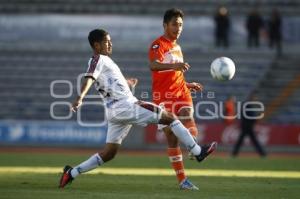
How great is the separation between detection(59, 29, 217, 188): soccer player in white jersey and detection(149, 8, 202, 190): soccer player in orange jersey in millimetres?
609

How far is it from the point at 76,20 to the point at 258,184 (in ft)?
71.6

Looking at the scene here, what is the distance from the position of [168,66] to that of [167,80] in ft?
1.92

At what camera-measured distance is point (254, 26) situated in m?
32.2

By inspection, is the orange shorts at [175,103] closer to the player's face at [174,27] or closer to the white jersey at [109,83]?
the white jersey at [109,83]

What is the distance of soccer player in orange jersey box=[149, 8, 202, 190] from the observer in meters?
12.4

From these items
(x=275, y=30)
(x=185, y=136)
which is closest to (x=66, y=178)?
(x=185, y=136)

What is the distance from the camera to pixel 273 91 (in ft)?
107

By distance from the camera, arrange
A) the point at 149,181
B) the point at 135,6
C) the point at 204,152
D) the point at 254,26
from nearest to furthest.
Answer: the point at 204,152 < the point at 149,181 < the point at 254,26 < the point at 135,6

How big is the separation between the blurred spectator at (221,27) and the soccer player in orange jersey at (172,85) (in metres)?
19.4

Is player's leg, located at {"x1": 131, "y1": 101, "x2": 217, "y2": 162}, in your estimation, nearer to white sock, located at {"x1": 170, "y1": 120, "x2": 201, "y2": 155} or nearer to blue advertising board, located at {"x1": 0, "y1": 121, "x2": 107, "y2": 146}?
white sock, located at {"x1": 170, "y1": 120, "x2": 201, "y2": 155}

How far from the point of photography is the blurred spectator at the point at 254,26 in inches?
1249

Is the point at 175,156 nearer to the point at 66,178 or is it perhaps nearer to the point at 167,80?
the point at 167,80

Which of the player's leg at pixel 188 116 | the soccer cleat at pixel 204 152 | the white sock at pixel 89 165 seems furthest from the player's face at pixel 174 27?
the white sock at pixel 89 165

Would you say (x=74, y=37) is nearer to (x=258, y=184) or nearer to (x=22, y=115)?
(x=22, y=115)
